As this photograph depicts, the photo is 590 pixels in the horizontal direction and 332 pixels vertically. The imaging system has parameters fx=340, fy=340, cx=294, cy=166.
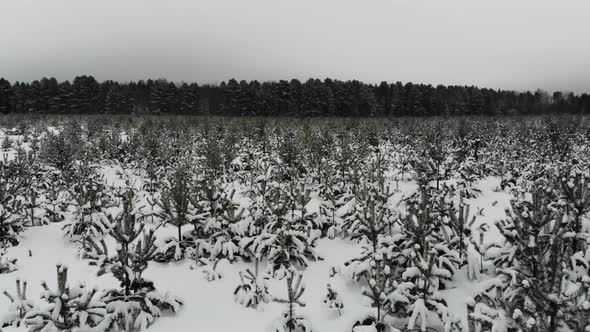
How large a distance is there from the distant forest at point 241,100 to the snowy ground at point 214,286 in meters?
48.1

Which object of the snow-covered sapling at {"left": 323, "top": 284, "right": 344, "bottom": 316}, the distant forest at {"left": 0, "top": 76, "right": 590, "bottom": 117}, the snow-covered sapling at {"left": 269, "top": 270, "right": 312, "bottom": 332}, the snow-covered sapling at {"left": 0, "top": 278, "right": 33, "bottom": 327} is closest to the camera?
the snow-covered sapling at {"left": 0, "top": 278, "right": 33, "bottom": 327}

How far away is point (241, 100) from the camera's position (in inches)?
2195

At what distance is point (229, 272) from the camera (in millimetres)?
6238

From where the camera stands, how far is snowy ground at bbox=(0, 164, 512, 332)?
488 centimetres

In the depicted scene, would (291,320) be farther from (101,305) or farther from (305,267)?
(101,305)

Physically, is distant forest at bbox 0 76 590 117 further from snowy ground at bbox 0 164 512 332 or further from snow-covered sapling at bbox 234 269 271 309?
snow-covered sapling at bbox 234 269 271 309

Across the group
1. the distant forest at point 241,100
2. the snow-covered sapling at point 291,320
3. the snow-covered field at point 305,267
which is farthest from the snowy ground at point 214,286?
the distant forest at point 241,100

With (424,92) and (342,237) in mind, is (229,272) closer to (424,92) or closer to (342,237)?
(342,237)

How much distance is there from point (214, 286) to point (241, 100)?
52061 millimetres

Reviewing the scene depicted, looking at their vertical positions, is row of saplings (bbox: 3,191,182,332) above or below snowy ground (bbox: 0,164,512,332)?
above

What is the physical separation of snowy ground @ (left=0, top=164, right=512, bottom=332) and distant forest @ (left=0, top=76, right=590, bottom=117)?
1893 inches

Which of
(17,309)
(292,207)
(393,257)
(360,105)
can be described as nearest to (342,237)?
(292,207)

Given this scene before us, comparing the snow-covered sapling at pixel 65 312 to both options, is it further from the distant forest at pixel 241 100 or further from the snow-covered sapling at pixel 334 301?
the distant forest at pixel 241 100

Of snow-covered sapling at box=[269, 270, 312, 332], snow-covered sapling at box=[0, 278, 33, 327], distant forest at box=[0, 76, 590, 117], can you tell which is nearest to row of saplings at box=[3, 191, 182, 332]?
snow-covered sapling at box=[0, 278, 33, 327]
